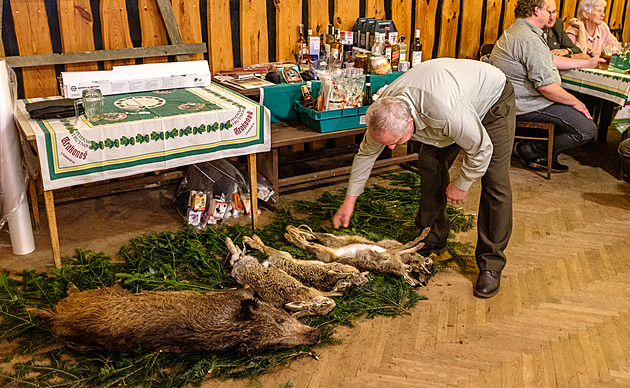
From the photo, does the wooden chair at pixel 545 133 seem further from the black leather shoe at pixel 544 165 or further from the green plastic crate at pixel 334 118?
the green plastic crate at pixel 334 118

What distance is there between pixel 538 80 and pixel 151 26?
2.97 meters

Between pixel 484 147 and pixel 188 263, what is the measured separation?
1810mm

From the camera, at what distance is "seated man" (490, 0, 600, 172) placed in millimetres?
4547

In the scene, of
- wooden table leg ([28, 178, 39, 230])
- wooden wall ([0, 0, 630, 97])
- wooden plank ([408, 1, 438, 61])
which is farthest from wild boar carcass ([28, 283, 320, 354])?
wooden plank ([408, 1, 438, 61])

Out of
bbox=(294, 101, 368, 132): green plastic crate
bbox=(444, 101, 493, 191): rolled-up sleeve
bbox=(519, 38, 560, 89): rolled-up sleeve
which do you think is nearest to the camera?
bbox=(444, 101, 493, 191): rolled-up sleeve

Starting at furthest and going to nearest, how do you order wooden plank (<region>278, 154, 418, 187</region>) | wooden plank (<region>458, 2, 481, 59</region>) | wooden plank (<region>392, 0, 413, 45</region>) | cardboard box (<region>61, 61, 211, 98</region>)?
wooden plank (<region>458, 2, 481, 59</region>) < wooden plank (<region>392, 0, 413, 45</region>) < wooden plank (<region>278, 154, 418, 187</region>) < cardboard box (<region>61, 61, 211, 98</region>)

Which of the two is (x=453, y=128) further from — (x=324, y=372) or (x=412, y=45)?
(x=412, y=45)

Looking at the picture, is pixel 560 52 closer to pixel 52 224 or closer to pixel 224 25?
pixel 224 25

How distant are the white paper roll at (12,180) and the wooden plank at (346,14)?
8.70ft

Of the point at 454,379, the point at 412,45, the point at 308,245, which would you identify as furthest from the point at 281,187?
the point at 454,379

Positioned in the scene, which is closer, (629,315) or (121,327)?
(121,327)

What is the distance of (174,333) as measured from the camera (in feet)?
8.45

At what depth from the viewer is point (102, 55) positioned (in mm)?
4137

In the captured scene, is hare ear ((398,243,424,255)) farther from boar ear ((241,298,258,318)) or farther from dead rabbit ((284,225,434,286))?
boar ear ((241,298,258,318))
